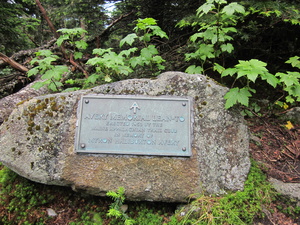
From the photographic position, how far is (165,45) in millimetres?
4668

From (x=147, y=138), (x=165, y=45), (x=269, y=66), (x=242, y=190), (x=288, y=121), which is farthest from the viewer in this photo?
(x=165, y=45)

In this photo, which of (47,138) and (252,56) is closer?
(47,138)

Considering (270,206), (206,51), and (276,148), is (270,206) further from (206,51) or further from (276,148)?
(206,51)

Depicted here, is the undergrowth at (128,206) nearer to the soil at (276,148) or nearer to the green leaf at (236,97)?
the soil at (276,148)

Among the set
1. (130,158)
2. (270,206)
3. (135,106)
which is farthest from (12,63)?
(270,206)

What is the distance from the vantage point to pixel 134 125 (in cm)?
226

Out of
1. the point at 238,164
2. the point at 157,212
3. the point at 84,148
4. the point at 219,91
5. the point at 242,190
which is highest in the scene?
the point at 219,91

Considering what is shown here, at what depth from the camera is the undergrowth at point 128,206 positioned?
190 centimetres

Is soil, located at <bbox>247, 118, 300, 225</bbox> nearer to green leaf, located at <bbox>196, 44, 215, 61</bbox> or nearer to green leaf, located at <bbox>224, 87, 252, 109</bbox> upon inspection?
green leaf, located at <bbox>224, 87, 252, 109</bbox>

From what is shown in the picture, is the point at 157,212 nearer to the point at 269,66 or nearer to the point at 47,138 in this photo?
the point at 47,138

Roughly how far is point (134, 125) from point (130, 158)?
0.36 metres

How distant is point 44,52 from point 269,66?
12.1ft

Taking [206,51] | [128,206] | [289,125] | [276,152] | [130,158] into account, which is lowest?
[128,206]

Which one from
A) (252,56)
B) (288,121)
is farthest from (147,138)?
(252,56)
